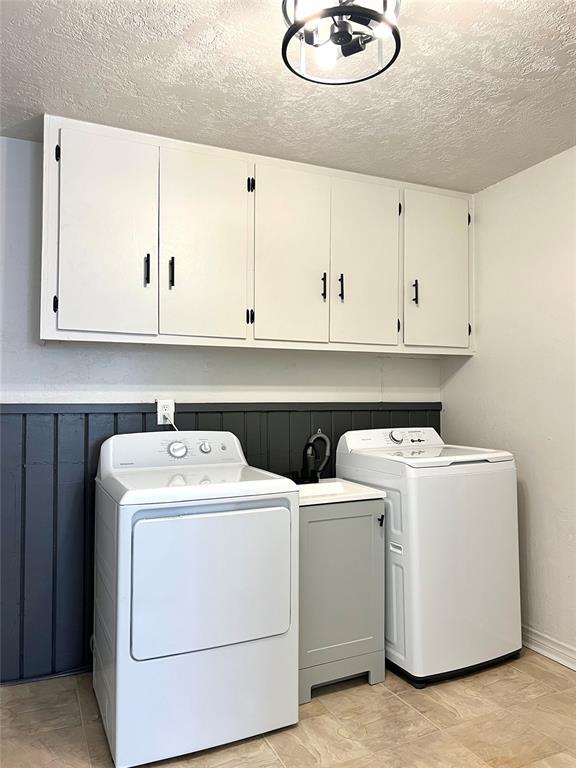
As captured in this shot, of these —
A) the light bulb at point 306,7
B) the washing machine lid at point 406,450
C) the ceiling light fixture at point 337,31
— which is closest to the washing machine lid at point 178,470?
the washing machine lid at point 406,450

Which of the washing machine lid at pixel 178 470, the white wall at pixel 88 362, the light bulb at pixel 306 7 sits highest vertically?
the light bulb at pixel 306 7

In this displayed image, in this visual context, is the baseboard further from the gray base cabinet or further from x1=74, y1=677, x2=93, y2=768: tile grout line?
x1=74, y1=677, x2=93, y2=768: tile grout line

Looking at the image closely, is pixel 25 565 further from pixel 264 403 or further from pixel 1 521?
pixel 264 403

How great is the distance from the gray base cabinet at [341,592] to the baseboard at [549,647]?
2.81ft

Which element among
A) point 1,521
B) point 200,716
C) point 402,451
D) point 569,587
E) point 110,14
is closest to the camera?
point 110,14

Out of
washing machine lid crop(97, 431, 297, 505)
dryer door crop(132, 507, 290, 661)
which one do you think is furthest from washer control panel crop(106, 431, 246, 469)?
dryer door crop(132, 507, 290, 661)

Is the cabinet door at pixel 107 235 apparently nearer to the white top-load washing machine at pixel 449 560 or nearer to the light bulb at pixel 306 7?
the light bulb at pixel 306 7

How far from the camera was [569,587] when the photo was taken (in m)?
2.67

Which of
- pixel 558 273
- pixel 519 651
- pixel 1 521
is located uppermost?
pixel 558 273

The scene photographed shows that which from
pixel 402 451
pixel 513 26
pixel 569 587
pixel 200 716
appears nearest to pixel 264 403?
pixel 402 451

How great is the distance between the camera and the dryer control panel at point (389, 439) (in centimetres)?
298

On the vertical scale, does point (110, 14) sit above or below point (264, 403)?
above

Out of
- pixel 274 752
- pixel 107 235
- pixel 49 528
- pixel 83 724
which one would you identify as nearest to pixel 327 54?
pixel 107 235

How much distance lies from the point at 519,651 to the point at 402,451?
1.09 metres
